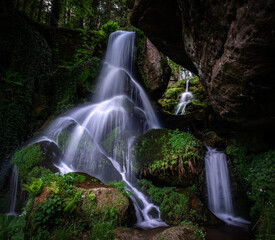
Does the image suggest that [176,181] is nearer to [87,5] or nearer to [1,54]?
[1,54]

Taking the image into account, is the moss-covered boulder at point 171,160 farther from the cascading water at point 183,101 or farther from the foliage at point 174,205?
the cascading water at point 183,101

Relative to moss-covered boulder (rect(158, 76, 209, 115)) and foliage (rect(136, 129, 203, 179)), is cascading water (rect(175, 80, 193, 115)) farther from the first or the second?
foliage (rect(136, 129, 203, 179))

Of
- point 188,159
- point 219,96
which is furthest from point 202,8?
point 188,159

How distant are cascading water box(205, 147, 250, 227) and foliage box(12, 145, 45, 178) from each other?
20.5 feet

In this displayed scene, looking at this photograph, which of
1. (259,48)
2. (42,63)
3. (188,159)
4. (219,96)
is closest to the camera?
(259,48)

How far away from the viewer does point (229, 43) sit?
3301 millimetres

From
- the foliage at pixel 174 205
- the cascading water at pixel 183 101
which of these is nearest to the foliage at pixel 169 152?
the foliage at pixel 174 205

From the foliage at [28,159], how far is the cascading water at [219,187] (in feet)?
20.5

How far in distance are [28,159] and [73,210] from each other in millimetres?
3553

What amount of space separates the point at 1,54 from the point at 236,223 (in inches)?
460

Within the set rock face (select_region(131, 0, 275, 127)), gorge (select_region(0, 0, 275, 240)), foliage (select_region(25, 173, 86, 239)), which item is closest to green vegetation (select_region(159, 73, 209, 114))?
gorge (select_region(0, 0, 275, 240))

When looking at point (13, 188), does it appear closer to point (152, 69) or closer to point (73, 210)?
point (73, 210)

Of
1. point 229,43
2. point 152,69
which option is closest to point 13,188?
point 229,43

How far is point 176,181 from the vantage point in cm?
589
